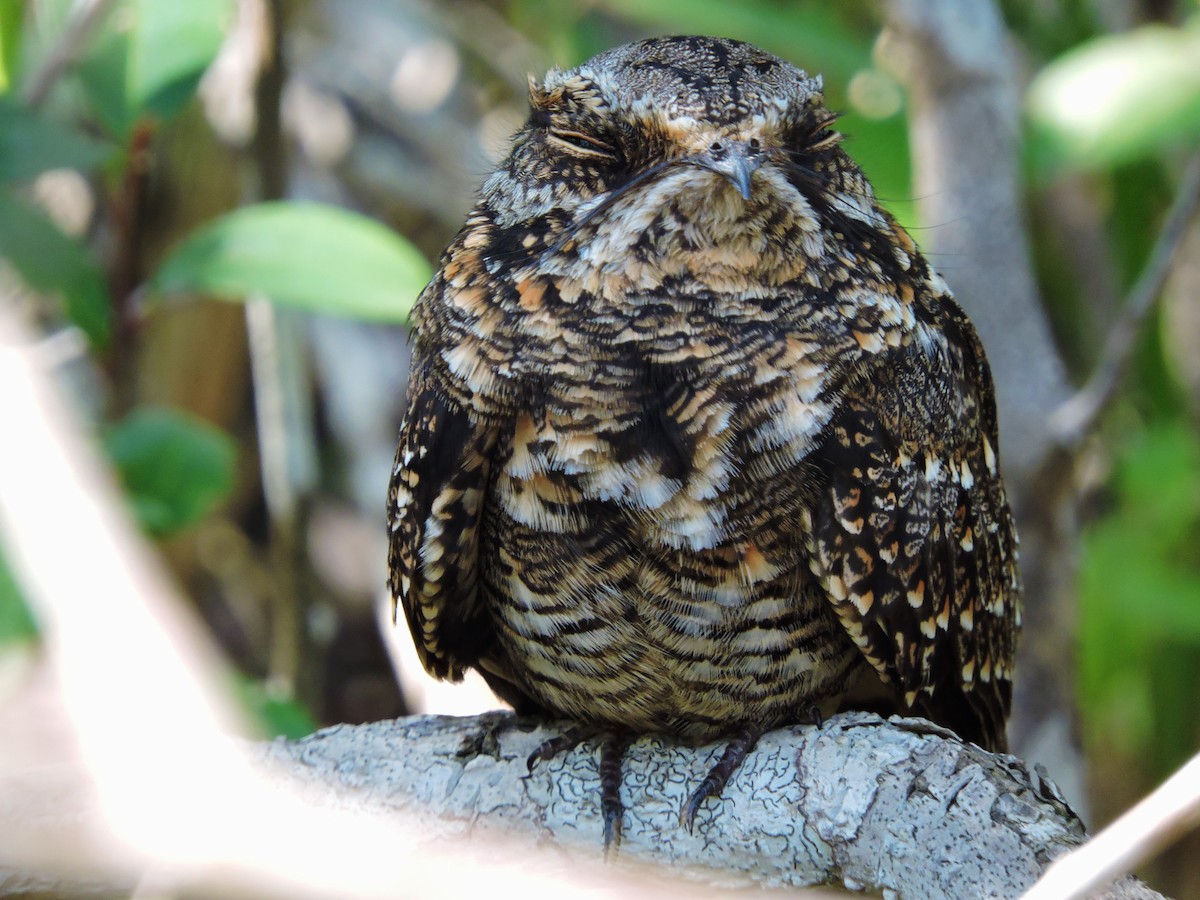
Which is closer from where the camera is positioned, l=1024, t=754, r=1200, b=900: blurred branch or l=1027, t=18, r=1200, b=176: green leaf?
l=1024, t=754, r=1200, b=900: blurred branch

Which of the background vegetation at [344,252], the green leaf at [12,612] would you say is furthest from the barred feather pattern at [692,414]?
the green leaf at [12,612]

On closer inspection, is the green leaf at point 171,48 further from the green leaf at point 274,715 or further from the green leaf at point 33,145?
the green leaf at point 274,715

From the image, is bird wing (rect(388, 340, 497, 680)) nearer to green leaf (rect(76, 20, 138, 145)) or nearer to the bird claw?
the bird claw

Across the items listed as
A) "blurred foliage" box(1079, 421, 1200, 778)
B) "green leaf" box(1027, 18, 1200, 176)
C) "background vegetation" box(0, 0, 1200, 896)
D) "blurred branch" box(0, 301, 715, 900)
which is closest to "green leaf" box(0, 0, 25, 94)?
"background vegetation" box(0, 0, 1200, 896)

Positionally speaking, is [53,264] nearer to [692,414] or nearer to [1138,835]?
[692,414]

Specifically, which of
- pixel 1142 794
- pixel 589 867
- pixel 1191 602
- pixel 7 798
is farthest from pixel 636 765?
pixel 1142 794

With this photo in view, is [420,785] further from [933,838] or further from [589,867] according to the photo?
[933,838]
